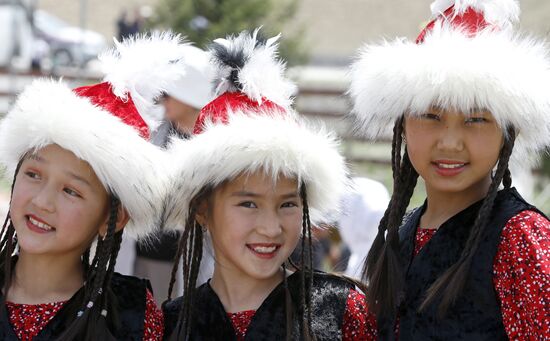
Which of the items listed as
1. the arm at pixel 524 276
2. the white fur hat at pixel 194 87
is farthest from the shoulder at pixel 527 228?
the white fur hat at pixel 194 87

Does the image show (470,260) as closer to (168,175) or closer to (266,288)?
(266,288)

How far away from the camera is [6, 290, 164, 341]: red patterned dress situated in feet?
10.2

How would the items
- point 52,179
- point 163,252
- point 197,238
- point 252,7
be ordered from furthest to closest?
point 252,7 < point 163,252 < point 197,238 < point 52,179

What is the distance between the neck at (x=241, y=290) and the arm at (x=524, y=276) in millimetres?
801

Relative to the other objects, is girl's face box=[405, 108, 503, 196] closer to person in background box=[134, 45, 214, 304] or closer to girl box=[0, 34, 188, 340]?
girl box=[0, 34, 188, 340]

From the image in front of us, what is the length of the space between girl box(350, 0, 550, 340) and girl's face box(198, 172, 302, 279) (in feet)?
1.05

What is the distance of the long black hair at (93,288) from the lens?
3059 millimetres

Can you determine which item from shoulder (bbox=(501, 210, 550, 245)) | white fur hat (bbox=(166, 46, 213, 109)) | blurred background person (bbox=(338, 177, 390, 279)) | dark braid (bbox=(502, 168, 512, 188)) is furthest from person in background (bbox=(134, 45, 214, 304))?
shoulder (bbox=(501, 210, 550, 245))

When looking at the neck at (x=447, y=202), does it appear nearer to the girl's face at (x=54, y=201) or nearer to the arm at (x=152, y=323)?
the arm at (x=152, y=323)

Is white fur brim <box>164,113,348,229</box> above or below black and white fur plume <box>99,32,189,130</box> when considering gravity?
below

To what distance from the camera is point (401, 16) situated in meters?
34.7

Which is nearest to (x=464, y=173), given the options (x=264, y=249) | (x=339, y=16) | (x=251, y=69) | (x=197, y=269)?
(x=264, y=249)

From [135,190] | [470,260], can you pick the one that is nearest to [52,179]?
[135,190]

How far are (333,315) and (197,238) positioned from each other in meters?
0.55
